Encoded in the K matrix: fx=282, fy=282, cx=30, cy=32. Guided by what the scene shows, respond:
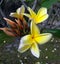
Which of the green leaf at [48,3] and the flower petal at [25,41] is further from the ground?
the green leaf at [48,3]

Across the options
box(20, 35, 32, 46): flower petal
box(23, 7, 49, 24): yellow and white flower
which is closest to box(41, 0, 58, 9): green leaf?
box(23, 7, 49, 24): yellow and white flower

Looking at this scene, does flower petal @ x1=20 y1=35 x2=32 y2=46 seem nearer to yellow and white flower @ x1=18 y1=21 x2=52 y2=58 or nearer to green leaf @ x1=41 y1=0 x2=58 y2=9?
yellow and white flower @ x1=18 y1=21 x2=52 y2=58

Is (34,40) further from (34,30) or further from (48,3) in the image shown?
(48,3)

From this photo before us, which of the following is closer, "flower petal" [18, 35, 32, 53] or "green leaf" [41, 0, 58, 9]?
"flower petal" [18, 35, 32, 53]

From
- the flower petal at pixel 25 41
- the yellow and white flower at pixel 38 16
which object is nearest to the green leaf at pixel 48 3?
the yellow and white flower at pixel 38 16

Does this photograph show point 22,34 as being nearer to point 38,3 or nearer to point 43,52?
point 38,3

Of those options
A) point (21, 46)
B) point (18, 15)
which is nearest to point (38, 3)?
point (18, 15)

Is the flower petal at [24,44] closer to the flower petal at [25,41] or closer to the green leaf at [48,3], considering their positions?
the flower petal at [25,41]

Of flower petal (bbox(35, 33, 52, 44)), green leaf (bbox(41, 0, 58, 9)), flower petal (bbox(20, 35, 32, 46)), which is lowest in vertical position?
flower petal (bbox(35, 33, 52, 44))
